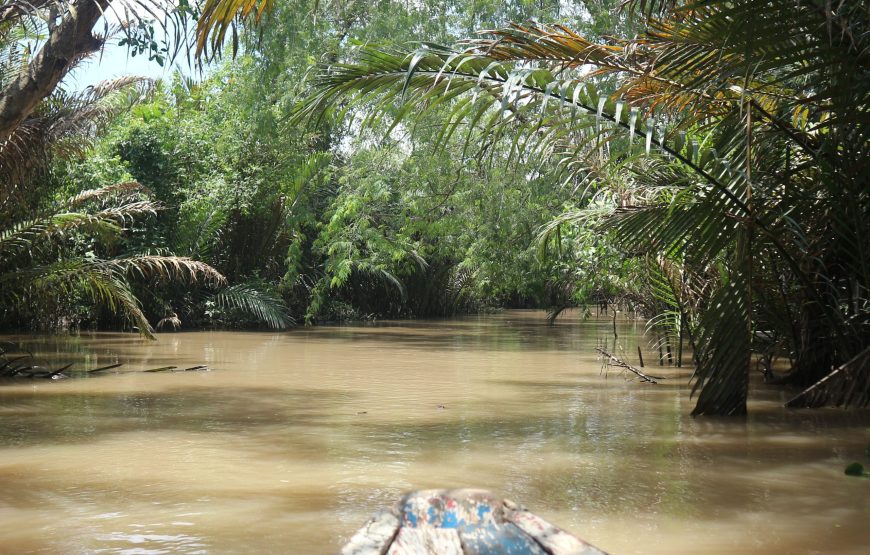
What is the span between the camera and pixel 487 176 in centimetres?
2044

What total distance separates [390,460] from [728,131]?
3.74 metres

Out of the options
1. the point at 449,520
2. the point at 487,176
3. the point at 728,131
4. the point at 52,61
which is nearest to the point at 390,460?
the point at 449,520

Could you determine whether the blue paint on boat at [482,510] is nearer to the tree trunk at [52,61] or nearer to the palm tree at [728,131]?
the palm tree at [728,131]

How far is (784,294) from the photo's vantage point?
828 centimetres

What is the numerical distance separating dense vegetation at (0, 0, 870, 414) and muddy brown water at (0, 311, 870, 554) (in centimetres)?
107

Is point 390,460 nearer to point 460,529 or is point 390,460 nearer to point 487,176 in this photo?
point 460,529

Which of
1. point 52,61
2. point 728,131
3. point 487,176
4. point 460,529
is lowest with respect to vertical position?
point 460,529

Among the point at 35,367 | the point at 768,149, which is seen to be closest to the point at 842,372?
the point at 768,149

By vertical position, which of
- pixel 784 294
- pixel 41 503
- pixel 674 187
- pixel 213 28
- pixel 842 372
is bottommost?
pixel 41 503

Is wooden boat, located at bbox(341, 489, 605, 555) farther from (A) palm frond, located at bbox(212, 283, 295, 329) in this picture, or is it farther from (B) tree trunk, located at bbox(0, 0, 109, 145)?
(A) palm frond, located at bbox(212, 283, 295, 329)

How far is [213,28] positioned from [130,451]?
3.20 metres

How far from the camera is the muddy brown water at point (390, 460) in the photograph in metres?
4.55

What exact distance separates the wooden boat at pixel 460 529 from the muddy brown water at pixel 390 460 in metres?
1.51

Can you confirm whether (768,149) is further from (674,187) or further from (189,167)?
(189,167)
